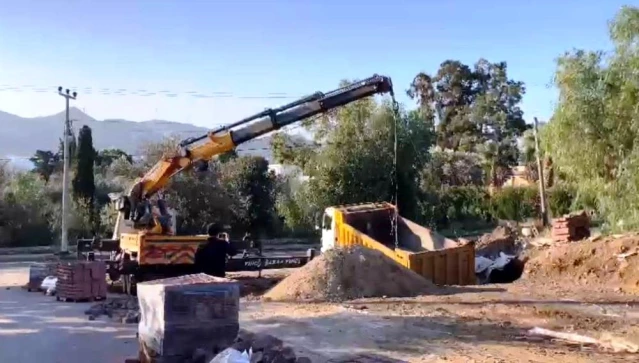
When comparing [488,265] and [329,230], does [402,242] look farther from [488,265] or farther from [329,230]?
[488,265]

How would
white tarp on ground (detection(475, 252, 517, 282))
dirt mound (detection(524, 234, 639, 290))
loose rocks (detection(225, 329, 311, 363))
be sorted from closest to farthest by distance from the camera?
loose rocks (detection(225, 329, 311, 363))
dirt mound (detection(524, 234, 639, 290))
white tarp on ground (detection(475, 252, 517, 282))

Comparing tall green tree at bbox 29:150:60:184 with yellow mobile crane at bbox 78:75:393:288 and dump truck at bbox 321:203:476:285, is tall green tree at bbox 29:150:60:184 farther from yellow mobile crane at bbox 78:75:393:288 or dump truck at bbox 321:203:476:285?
dump truck at bbox 321:203:476:285

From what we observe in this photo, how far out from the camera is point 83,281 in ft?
56.5

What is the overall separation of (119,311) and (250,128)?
21.6 feet

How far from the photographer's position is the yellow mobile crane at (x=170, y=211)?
18.8 meters

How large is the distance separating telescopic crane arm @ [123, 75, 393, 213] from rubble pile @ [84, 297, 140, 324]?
4600 millimetres

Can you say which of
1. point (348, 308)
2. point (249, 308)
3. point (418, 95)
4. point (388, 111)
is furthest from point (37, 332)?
point (418, 95)

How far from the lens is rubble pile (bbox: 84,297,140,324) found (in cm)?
1375

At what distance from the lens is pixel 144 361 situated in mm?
9586

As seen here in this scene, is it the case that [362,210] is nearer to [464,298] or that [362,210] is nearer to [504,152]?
[464,298]

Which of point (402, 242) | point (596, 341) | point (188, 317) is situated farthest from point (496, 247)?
point (188, 317)

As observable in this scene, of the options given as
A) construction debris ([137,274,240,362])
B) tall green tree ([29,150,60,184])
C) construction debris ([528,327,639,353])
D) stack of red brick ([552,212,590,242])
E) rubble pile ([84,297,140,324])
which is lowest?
construction debris ([528,327,639,353])

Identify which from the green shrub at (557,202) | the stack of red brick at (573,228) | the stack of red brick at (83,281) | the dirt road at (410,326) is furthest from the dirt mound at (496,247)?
the green shrub at (557,202)

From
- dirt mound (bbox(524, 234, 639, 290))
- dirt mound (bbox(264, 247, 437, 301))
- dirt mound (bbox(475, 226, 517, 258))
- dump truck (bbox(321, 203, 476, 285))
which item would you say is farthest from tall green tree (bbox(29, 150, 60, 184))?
dirt mound (bbox(524, 234, 639, 290))
